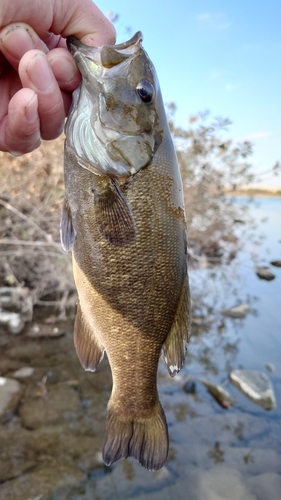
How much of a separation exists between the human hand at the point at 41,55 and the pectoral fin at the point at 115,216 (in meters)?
0.41

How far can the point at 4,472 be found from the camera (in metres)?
3.88

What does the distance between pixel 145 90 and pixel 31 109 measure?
479 millimetres

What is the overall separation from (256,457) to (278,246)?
41.2ft

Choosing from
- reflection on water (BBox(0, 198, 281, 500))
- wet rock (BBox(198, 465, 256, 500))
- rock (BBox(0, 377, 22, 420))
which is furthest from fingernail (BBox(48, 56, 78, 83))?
rock (BBox(0, 377, 22, 420))

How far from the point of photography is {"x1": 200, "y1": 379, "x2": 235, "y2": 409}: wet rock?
538 cm

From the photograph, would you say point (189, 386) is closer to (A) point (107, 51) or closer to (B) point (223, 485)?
(B) point (223, 485)

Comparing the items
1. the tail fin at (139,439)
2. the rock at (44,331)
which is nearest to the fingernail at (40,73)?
the tail fin at (139,439)

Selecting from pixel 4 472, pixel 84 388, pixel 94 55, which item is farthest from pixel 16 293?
pixel 94 55

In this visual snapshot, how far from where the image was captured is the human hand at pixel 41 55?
4.89 feet

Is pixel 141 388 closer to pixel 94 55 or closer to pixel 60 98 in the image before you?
pixel 60 98

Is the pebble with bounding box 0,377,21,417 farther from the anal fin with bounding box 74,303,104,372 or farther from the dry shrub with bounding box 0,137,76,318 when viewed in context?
the anal fin with bounding box 74,303,104,372

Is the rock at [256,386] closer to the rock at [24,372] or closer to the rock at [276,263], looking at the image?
the rock at [24,372]

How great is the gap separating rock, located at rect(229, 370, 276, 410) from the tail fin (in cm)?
413

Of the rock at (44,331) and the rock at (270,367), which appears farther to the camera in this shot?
the rock at (44,331)
